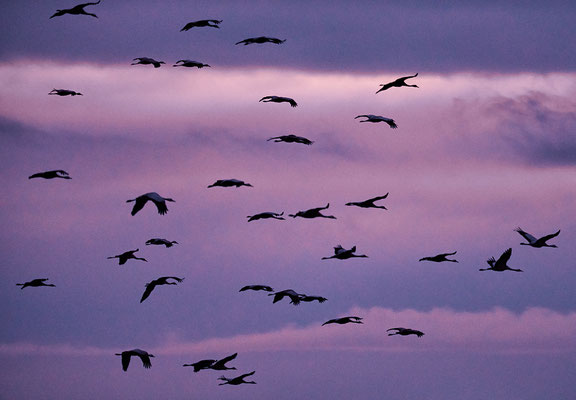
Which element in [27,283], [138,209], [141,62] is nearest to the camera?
[138,209]

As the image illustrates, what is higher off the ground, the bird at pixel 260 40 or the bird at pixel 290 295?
the bird at pixel 260 40

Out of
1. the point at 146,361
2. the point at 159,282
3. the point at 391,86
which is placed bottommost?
the point at 146,361

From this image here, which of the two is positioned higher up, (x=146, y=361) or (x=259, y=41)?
(x=259, y=41)

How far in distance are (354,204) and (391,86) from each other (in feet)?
29.2

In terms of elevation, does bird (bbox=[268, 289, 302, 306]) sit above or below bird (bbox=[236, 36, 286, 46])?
below

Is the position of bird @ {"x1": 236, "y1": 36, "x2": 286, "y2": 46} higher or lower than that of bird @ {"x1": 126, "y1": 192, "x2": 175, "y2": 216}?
higher

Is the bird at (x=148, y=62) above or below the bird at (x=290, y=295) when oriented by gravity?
above

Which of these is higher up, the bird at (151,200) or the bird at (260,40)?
the bird at (260,40)

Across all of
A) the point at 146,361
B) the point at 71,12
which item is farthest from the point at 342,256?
the point at 71,12

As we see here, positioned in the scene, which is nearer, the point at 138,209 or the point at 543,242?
the point at 138,209

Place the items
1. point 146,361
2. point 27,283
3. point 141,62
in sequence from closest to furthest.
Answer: point 146,361 → point 141,62 → point 27,283

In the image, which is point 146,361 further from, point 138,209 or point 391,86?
point 391,86

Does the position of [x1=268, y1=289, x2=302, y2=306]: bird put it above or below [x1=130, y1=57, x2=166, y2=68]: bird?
below

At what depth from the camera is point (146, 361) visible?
107 metres
